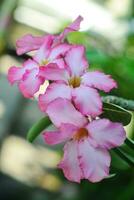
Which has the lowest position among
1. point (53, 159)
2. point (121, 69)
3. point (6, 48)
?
point (53, 159)

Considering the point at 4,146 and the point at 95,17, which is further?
the point at 95,17

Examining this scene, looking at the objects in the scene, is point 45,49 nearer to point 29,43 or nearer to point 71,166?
point 29,43

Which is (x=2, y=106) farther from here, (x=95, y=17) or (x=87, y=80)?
(x=87, y=80)

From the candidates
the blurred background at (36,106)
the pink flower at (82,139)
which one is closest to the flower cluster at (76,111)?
the pink flower at (82,139)

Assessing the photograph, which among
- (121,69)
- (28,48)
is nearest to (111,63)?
(121,69)

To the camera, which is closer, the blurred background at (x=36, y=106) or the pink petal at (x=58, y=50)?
the pink petal at (x=58, y=50)

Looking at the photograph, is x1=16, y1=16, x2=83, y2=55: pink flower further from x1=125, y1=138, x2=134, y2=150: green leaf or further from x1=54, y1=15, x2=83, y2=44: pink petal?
x1=125, y1=138, x2=134, y2=150: green leaf

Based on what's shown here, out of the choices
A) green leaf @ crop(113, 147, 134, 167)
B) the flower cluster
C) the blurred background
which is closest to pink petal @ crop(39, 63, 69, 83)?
the flower cluster

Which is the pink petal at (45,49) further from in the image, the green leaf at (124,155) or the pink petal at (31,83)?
the green leaf at (124,155)

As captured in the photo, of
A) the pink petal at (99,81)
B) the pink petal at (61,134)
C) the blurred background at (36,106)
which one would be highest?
the pink petal at (99,81)
